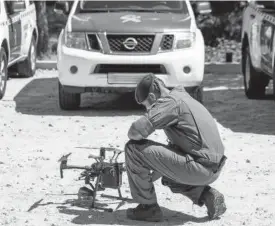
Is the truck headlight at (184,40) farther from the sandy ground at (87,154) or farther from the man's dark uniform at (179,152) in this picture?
the man's dark uniform at (179,152)

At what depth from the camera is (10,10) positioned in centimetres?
1423

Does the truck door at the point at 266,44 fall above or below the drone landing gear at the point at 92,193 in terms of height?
below

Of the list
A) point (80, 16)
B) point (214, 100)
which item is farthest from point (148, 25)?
point (214, 100)

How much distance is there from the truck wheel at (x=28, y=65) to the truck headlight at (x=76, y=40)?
4.08m

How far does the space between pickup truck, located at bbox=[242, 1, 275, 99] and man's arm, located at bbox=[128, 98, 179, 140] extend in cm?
482

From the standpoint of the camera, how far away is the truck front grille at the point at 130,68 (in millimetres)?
11891

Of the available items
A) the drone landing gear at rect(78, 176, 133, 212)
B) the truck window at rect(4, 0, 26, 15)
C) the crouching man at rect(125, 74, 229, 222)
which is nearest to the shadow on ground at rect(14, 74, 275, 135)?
the truck window at rect(4, 0, 26, 15)

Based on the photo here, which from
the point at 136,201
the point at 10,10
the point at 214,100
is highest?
A: the point at 136,201

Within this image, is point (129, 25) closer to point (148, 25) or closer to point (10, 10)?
point (148, 25)

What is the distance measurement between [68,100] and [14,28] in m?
2.48

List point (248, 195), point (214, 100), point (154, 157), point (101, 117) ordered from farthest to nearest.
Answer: point (214, 100) < point (101, 117) < point (248, 195) < point (154, 157)

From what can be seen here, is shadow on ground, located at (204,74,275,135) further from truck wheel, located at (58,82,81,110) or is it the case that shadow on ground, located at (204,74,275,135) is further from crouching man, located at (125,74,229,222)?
crouching man, located at (125,74,229,222)

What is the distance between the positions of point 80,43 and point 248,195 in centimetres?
471

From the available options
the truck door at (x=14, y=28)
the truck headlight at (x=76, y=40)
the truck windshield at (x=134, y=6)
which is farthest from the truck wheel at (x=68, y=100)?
the truck door at (x=14, y=28)
